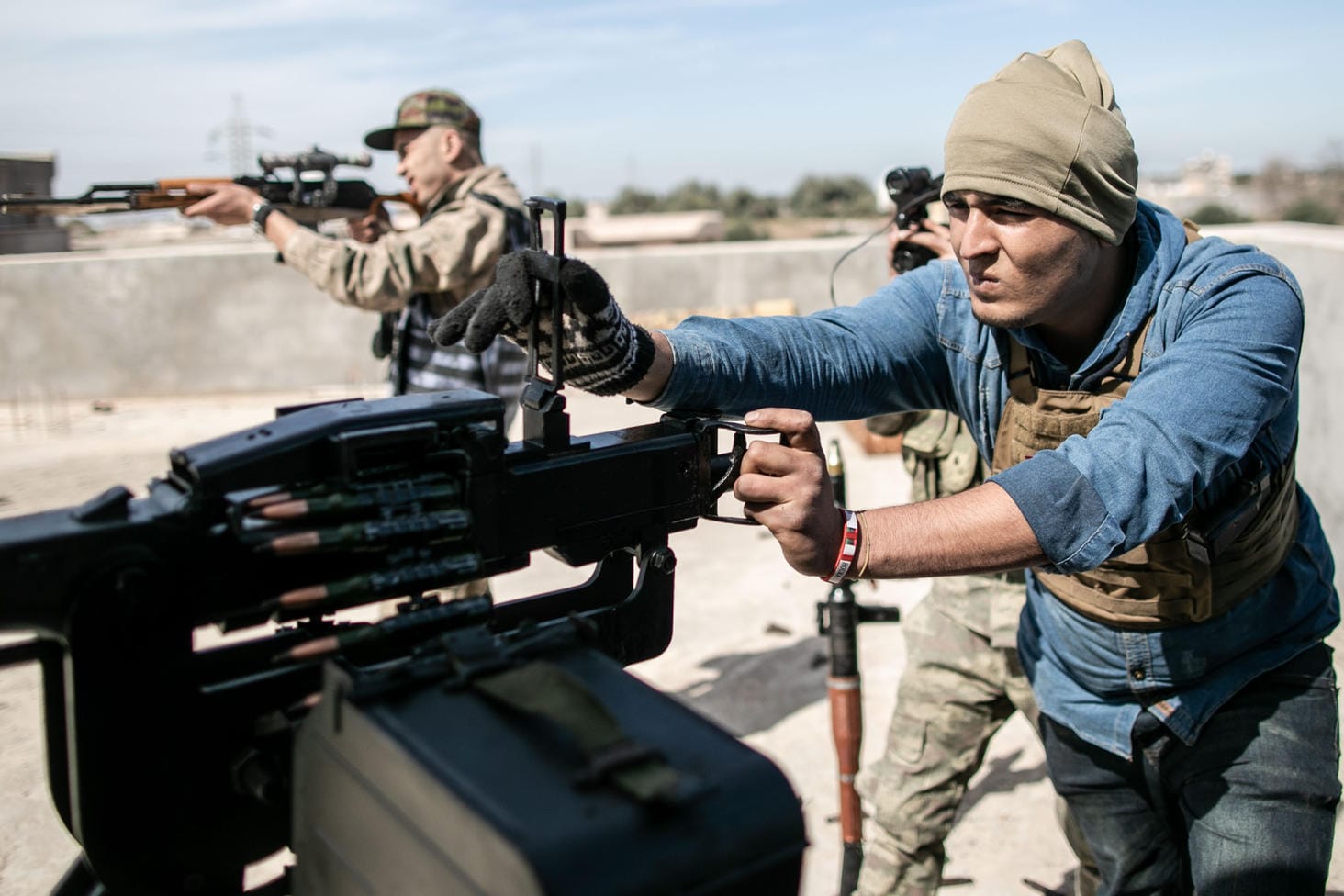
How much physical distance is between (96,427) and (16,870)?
682 cm

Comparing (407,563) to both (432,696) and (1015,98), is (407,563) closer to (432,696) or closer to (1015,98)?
(432,696)

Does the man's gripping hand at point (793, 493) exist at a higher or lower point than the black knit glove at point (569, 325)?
lower

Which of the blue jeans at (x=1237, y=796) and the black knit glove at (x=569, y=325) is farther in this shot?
the blue jeans at (x=1237, y=796)

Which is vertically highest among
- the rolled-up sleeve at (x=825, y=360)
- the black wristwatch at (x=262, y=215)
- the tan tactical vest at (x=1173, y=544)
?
the black wristwatch at (x=262, y=215)

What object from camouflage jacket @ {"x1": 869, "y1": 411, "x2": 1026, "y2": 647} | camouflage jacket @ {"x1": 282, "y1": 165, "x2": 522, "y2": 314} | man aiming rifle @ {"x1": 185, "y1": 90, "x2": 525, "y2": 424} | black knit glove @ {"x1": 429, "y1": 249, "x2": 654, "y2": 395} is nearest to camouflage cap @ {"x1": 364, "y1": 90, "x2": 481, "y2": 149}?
man aiming rifle @ {"x1": 185, "y1": 90, "x2": 525, "y2": 424}

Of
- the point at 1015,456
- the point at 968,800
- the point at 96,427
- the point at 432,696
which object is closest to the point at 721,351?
the point at 1015,456

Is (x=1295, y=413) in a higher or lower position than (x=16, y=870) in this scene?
higher

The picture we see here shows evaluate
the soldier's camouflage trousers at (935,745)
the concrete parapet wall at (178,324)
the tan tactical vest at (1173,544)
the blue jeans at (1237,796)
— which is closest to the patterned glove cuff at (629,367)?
the tan tactical vest at (1173,544)

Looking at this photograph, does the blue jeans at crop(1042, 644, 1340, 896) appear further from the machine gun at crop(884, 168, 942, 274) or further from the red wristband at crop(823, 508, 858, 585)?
the machine gun at crop(884, 168, 942, 274)

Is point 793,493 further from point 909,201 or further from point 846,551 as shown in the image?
point 909,201

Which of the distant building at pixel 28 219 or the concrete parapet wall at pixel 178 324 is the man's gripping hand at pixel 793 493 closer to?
the concrete parapet wall at pixel 178 324

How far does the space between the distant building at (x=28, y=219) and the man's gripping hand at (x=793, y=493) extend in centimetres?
1176

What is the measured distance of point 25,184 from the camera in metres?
11.8

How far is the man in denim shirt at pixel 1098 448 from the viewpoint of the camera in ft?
5.59
